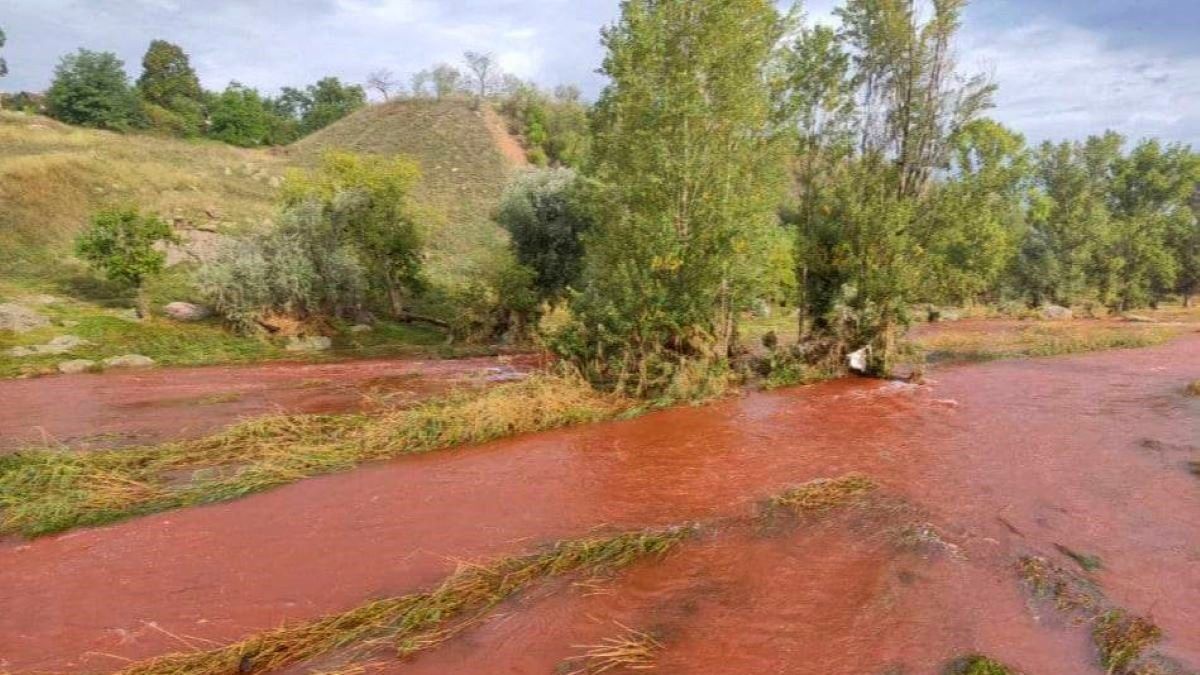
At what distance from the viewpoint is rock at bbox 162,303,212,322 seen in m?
23.9

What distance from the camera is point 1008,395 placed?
Answer: 15133mm

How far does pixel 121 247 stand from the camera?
75.2 feet

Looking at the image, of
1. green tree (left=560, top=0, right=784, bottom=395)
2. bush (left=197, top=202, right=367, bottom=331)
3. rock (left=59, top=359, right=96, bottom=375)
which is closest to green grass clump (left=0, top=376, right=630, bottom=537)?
green tree (left=560, top=0, right=784, bottom=395)

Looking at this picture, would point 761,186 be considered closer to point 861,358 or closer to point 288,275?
point 861,358

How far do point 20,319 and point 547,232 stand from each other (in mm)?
15828

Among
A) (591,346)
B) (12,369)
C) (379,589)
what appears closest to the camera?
(379,589)

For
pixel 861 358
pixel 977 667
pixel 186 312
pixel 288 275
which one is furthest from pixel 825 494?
pixel 186 312

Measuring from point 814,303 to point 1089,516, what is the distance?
33.3 ft

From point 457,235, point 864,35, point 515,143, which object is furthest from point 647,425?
point 515,143

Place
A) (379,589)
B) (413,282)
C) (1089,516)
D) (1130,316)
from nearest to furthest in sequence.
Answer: (379,589) → (1089,516) → (413,282) → (1130,316)

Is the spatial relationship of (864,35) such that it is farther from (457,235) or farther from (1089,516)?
(457,235)

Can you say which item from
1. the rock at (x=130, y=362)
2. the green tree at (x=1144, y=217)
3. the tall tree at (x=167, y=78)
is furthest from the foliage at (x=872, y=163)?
the tall tree at (x=167, y=78)

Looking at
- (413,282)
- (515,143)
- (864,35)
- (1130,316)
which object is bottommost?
(1130,316)

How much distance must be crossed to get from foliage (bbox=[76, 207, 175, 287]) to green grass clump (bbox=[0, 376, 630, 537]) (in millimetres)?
14168
